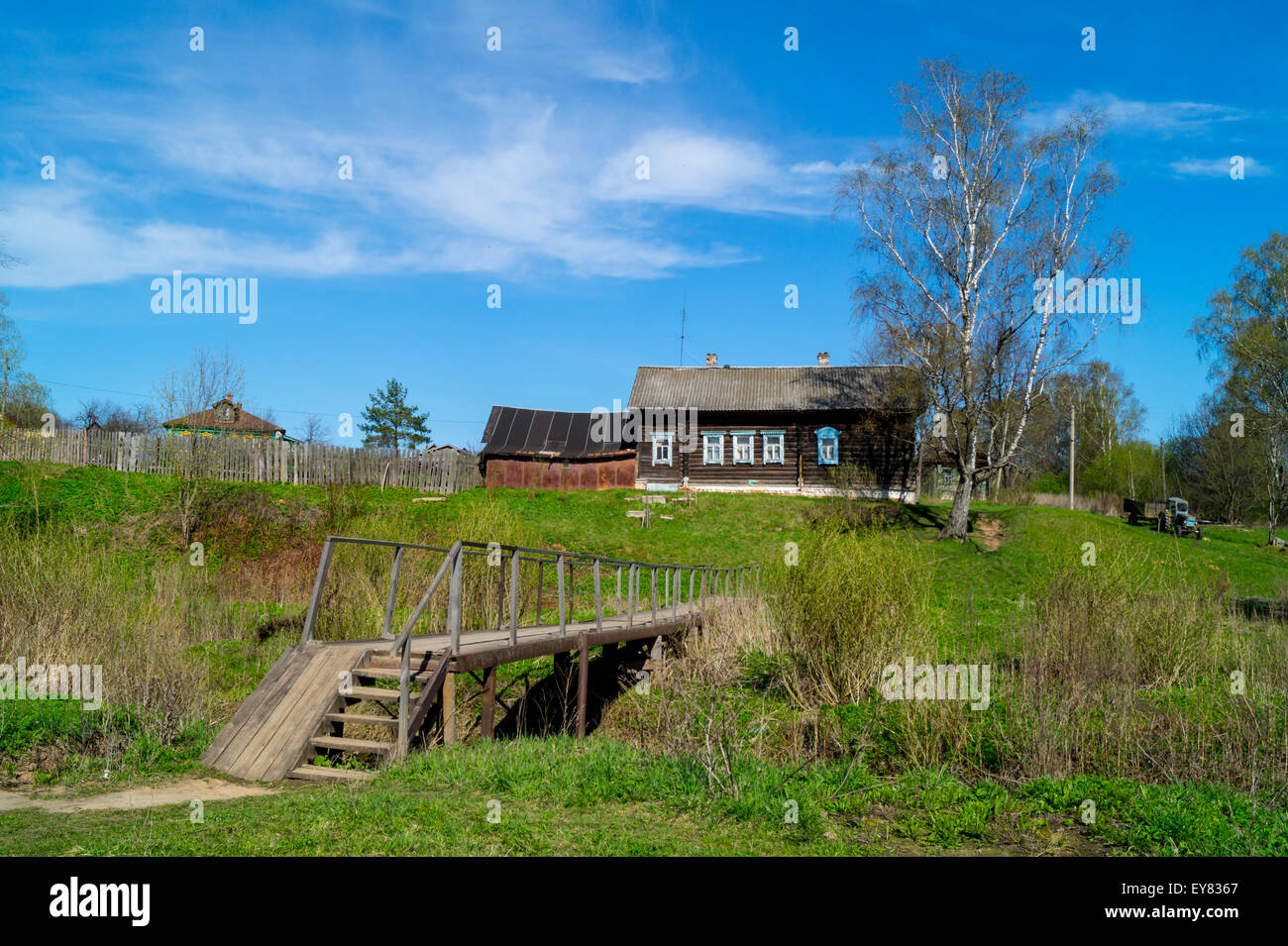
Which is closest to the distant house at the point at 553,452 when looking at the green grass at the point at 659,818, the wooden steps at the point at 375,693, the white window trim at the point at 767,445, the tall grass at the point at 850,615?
the white window trim at the point at 767,445

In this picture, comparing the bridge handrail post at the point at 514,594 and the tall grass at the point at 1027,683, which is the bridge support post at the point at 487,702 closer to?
the bridge handrail post at the point at 514,594

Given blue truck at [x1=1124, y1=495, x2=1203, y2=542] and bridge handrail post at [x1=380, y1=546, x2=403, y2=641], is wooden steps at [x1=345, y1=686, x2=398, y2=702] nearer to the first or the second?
bridge handrail post at [x1=380, y1=546, x2=403, y2=641]

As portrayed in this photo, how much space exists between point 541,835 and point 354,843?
1.12m

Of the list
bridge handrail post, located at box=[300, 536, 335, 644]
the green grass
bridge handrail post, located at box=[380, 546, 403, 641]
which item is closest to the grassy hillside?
the green grass

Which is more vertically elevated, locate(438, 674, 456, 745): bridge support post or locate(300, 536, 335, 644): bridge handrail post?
locate(300, 536, 335, 644): bridge handrail post

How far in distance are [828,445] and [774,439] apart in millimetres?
2231

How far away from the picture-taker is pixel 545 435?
3872 cm

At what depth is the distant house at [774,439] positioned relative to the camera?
35438 millimetres

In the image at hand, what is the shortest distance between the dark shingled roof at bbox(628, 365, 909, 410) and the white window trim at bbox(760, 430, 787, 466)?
104 cm

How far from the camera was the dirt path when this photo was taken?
6.56m

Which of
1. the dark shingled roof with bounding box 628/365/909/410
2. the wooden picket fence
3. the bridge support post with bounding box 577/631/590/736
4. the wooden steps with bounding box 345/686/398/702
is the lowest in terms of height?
the bridge support post with bounding box 577/631/590/736

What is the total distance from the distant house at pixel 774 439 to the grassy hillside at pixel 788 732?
17.1 meters
